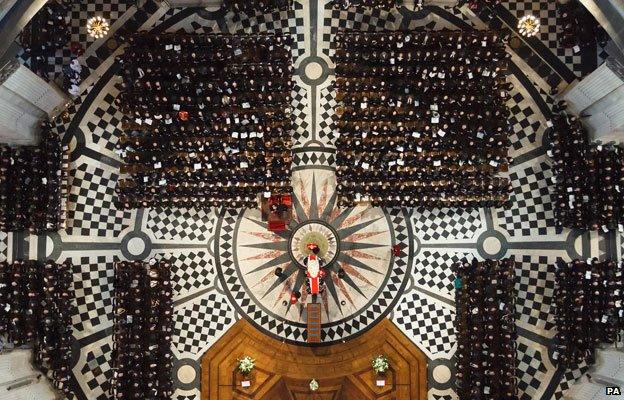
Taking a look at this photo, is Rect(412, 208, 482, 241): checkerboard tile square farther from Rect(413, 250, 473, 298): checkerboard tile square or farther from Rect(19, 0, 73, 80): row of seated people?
Rect(19, 0, 73, 80): row of seated people

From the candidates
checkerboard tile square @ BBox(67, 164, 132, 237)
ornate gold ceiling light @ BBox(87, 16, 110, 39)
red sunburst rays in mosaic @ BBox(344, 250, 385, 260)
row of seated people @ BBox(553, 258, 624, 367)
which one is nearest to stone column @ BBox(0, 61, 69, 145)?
checkerboard tile square @ BBox(67, 164, 132, 237)

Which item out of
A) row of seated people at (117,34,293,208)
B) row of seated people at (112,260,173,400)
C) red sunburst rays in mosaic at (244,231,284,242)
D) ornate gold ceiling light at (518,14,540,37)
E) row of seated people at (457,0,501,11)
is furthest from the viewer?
red sunburst rays in mosaic at (244,231,284,242)

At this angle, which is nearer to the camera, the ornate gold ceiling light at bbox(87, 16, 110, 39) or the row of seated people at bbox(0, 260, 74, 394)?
the row of seated people at bbox(0, 260, 74, 394)

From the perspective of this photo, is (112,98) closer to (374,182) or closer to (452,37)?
(374,182)

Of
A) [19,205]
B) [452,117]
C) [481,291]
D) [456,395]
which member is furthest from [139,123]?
[456,395]

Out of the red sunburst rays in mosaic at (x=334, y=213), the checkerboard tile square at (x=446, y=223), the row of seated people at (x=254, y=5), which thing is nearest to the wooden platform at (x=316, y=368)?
the checkerboard tile square at (x=446, y=223)

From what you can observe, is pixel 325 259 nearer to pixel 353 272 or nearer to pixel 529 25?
pixel 353 272
